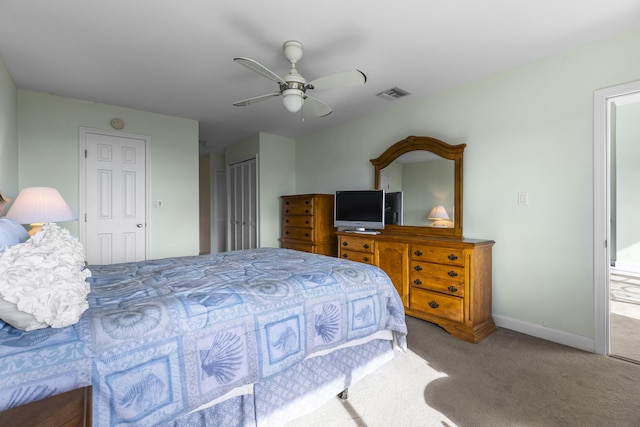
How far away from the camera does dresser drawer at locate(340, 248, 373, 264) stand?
3.52 metres

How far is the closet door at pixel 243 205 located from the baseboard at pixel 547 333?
3761mm

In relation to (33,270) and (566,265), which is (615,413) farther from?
(33,270)

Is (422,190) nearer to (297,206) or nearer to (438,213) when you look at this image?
(438,213)

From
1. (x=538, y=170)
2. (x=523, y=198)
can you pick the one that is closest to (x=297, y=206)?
(x=523, y=198)

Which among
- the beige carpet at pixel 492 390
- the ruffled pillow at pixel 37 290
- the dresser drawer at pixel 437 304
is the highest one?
the ruffled pillow at pixel 37 290

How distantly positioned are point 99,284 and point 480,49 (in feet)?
10.5

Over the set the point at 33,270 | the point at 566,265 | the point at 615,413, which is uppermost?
the point at 33,270

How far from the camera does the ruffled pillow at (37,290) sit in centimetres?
94

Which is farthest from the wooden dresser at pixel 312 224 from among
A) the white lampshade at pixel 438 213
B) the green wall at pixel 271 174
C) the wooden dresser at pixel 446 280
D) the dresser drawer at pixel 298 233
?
the white lampshade at pixel 438 213

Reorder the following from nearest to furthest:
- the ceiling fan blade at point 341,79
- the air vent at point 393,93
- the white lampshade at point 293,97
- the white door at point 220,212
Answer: the ceiling fan blade at point 341,79, the white lampshade at point 293,97, the air vent at point 393,93, the white door at point 220,212

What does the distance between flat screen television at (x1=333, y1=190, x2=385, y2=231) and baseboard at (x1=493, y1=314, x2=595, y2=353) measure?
62.2 inches

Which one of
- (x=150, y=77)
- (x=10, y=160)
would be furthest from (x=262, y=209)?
(x=10, y=160)

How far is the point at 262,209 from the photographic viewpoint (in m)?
5.16

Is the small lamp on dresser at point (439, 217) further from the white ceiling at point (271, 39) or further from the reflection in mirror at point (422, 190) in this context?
the white ceiling at point (271, 39)
